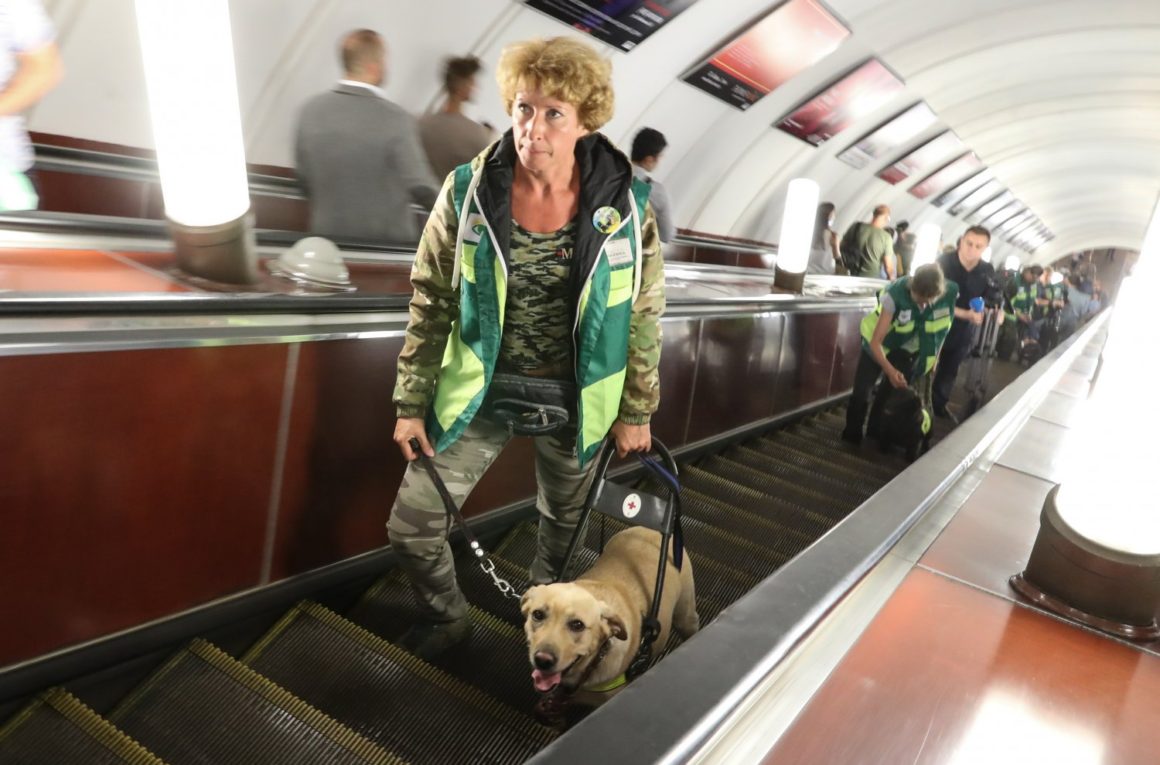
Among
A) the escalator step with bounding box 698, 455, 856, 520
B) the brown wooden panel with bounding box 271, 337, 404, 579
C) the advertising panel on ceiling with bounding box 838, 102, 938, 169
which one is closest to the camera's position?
the brown wooden panel with bounding box 271, 337, 404, 579

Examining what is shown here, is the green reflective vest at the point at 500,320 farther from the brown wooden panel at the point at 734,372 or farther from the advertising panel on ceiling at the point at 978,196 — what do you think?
the advertising panel on ceiling at the point at 978,196

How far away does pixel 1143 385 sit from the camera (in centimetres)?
164

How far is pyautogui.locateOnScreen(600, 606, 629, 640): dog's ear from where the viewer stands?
2125mm

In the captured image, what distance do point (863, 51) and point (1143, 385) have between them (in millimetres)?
9222

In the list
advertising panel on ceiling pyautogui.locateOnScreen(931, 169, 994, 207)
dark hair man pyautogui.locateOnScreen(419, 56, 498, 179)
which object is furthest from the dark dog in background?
advertising panel on ceiling pyautogui.locateOnScreen(931, 169, 994, 207)

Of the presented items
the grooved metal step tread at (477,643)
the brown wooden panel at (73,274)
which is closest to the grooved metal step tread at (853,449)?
the grooved metal step tread at (477,643)

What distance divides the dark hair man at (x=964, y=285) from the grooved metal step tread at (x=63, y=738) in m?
6.20

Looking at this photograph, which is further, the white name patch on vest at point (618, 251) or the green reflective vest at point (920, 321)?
the green reflective vest at point (920, 321)

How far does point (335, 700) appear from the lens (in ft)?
7.37

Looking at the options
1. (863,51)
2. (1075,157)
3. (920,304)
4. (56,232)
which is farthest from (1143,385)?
(1075,157)

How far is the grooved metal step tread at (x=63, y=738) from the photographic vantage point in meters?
1.77

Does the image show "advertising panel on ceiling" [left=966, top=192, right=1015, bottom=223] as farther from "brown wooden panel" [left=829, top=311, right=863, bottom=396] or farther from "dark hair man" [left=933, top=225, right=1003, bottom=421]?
"dark hair man" [left=933, top=225, right=1003, bottom=421]

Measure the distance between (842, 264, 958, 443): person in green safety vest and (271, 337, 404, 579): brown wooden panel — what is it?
413 centimetres

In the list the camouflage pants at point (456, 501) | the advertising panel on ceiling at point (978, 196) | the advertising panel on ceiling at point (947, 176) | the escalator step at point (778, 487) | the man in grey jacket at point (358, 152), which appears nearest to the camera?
the camouflage pants at point (456, 501)
